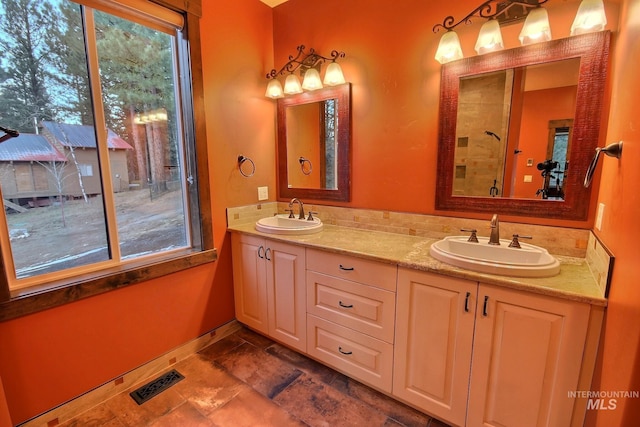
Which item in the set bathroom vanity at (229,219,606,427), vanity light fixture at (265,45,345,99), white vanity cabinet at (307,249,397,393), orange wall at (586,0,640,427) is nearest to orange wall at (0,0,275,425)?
vanity light fixture at (265,45,345,99)

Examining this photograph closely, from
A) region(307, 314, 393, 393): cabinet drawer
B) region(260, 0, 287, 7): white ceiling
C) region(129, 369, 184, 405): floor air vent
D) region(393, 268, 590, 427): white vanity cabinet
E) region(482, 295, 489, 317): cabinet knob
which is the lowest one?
region(129, 369, 184, 405): floor air vent

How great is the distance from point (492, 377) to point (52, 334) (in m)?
2.18

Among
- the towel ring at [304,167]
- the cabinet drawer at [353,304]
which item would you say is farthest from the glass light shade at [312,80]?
the cabinet drawer at [353,304]

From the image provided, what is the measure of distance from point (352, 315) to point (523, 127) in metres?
1.42

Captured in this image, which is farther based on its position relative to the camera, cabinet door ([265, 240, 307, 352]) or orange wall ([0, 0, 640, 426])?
cabinet door ([265, 240, 307, 352])

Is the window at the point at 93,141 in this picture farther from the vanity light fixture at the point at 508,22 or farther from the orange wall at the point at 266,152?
the vanity light fixture at the point at 508,22

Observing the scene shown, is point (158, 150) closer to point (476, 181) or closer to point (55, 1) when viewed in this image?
point (55, 1)

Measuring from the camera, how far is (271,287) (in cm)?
208

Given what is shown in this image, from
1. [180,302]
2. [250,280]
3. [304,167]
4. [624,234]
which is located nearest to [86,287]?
[180,302]

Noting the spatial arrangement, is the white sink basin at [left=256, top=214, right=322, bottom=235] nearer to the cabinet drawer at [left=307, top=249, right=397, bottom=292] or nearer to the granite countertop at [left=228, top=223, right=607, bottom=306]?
the granite countertop at [left=228, top=223, right=607, bottom=306]

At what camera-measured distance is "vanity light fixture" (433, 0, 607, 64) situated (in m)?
1.28

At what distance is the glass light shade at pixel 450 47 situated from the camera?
1.60 m

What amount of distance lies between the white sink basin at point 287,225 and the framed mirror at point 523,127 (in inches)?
34.2

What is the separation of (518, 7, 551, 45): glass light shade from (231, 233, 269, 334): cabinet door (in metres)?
1.92
